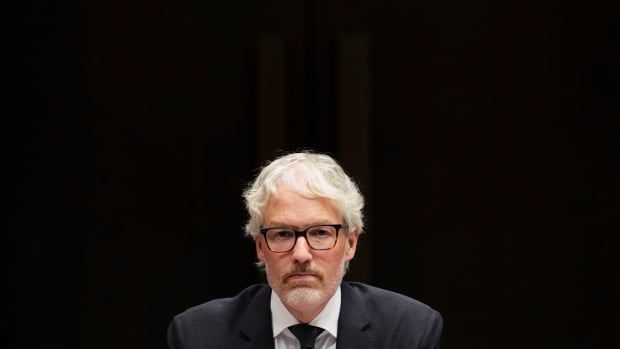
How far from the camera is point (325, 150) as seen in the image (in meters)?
4.08

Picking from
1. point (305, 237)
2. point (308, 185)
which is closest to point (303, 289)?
point (305, 237)

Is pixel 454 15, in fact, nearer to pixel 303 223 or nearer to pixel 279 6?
pixel 279 6

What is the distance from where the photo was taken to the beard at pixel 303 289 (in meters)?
2.58

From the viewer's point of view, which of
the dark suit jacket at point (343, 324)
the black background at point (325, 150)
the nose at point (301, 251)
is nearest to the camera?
the nose at point (301, 251)

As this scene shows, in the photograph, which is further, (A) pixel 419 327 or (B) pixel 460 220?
(B) pixel 460 220

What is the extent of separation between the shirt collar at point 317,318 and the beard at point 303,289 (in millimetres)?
79

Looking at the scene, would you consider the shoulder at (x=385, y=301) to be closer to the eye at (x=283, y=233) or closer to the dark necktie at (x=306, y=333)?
the dark necktie at (x=306, y=333)

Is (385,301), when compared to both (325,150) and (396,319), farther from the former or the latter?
(325,150)

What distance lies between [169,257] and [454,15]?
153cm

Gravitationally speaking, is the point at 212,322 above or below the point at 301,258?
below

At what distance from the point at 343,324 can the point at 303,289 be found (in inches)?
7.1

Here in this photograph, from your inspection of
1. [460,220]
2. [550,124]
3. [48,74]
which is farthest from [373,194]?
[48,74]

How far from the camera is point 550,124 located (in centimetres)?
407

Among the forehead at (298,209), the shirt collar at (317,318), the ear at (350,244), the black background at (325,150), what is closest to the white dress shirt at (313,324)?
the shirt collar at (317,318)
